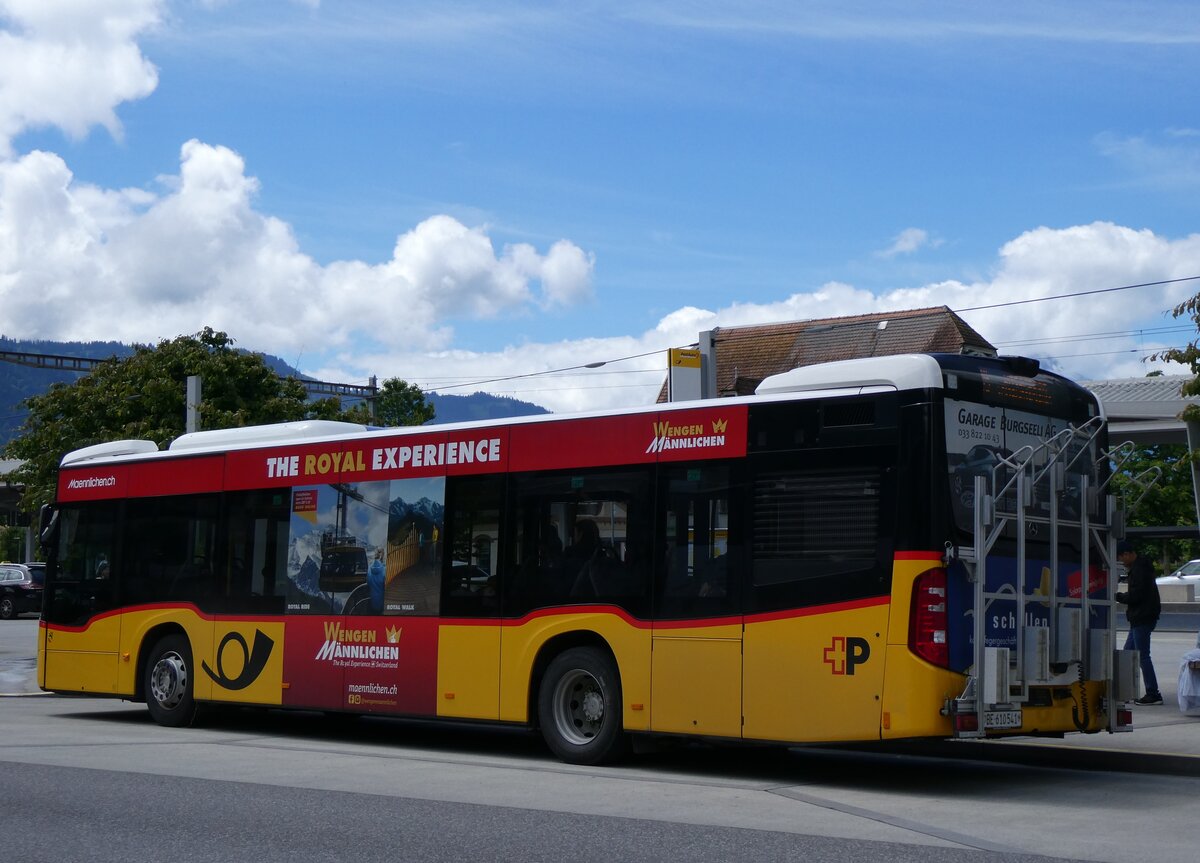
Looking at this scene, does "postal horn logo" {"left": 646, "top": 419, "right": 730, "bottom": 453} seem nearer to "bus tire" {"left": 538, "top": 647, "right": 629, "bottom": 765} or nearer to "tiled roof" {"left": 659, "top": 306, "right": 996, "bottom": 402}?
"bus tire" {"left": 538, "top": 647, "right": 629, "bottom": 765}

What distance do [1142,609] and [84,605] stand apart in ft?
38.0

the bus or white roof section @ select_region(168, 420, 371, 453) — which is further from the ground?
white roof section @ select_region(168, 420, 371, 453)

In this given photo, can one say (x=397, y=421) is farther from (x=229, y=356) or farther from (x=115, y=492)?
(x=115, y=492)

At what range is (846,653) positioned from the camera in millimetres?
10547

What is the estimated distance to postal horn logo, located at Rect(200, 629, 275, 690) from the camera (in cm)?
1488

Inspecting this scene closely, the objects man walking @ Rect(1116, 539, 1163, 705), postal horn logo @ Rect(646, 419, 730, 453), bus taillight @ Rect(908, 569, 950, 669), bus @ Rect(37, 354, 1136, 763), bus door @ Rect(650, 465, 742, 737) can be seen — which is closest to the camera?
bus taillight @ Rect(908, 569, 950, 669)

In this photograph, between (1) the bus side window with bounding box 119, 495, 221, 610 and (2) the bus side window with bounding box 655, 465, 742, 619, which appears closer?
(2) the bus side window with bounding box 655, 465, 742, 619

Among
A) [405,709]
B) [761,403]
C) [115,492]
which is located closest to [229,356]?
[115,492]

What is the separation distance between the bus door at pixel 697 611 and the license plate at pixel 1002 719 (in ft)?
5.89

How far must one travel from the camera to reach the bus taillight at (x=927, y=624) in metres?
10.3

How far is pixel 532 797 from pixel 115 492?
849cm

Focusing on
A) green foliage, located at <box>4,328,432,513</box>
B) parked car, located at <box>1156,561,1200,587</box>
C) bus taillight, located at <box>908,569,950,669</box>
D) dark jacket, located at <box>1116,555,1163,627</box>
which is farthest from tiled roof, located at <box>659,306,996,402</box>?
bus taillight, located at <box>908,569,950,669</box>

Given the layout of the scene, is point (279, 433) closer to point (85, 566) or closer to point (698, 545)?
point (85, 566)

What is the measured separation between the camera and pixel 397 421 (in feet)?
243
